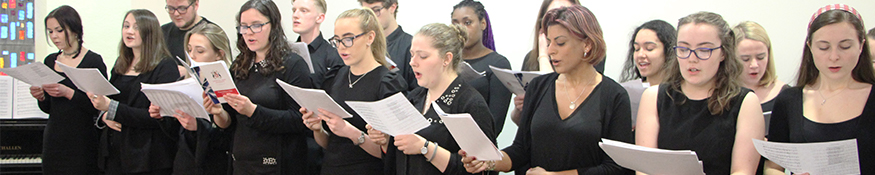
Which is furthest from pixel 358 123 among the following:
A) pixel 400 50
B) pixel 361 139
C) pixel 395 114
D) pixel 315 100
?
pixel 400 50

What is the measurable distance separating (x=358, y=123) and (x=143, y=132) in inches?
61.2

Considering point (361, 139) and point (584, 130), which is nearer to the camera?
point (584, 130)

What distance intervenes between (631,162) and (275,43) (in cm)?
178

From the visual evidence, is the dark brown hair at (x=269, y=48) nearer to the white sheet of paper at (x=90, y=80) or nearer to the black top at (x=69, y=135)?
the white sheet of paper at (x=90, y=80)

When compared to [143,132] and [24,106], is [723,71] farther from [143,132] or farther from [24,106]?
[24,106]

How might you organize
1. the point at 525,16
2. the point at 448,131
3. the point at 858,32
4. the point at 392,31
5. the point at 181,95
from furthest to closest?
1. the point at 525,16
2. the point at 392,31
3. the point at 181,95
4. the point at 448,131
5. the point at 858,32

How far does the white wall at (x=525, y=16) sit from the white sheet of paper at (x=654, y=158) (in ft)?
7.46

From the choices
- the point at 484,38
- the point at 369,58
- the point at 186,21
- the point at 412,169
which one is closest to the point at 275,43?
the point at 369,58

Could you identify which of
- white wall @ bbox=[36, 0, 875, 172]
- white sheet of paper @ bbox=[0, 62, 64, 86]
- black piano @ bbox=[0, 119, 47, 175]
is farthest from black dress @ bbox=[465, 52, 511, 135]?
black piano @ bbox=[0, 119, 47, 175]

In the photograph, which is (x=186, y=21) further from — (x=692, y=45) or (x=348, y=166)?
(x=692, y=45)

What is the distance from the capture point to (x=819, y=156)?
1.62 m

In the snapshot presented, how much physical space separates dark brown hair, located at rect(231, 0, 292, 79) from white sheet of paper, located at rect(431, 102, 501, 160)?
1.18 meters

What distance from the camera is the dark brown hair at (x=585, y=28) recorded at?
1937 mm

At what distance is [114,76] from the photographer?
12.0 feet
